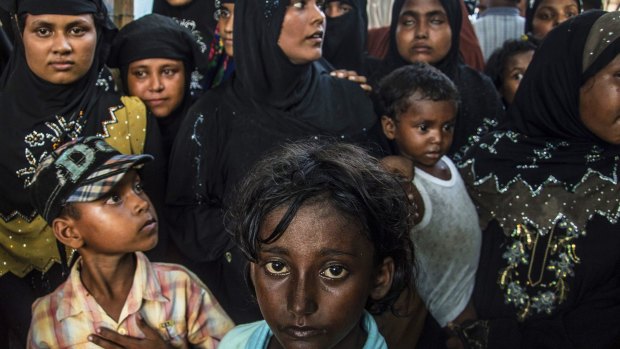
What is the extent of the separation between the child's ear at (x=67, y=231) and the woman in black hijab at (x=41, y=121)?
0.52m

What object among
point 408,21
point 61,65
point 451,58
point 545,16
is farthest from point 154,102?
point 545,16

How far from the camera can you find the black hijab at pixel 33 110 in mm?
2744

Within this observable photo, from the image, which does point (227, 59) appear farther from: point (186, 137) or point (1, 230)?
point (1, 230)

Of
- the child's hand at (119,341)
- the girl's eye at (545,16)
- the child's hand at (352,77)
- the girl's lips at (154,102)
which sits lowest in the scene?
the child's hand at (119,341)

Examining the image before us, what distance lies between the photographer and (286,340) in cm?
161

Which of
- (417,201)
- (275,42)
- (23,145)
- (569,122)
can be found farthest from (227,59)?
(569,122)

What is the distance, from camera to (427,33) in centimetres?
351

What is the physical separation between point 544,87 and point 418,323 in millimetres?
1079

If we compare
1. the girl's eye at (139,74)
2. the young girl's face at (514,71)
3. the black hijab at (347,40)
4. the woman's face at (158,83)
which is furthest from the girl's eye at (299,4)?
the young girl's face at (514,71)

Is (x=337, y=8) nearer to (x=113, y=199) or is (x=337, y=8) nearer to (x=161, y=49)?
(x=161, y=49)

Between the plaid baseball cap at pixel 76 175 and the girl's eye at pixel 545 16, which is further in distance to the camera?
the girl's eye at pixel 545 16

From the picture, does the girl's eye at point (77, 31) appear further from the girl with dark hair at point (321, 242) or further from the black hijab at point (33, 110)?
the girl with dark hair at point (321, 242)

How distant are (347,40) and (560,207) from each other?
66.6 inches

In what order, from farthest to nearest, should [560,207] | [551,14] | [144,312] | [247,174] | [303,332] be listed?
[551,14] < [560,207] < [144,312] < [247,174] < [303,332]
